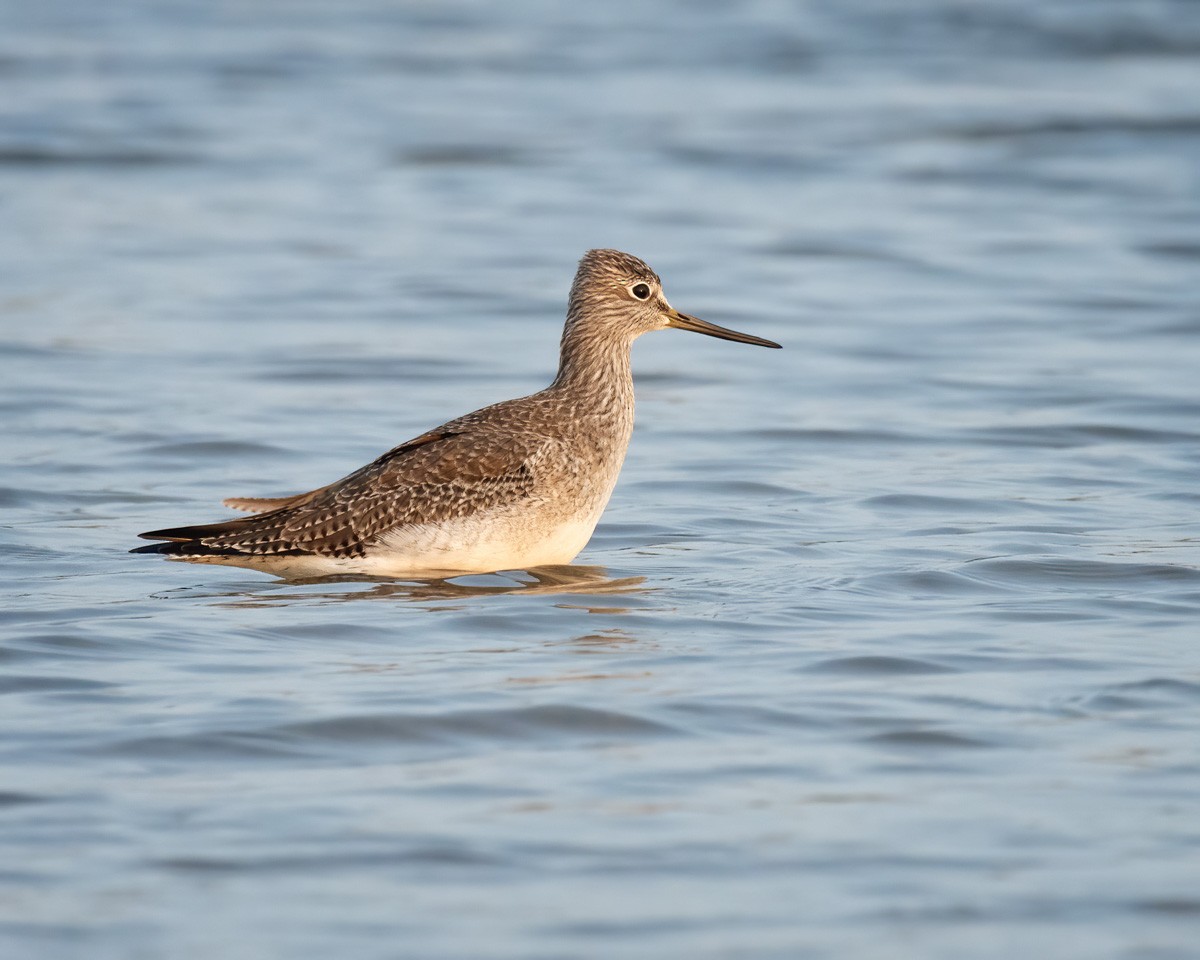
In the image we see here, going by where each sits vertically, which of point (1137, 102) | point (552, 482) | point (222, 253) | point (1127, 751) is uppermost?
point (1137, 102)

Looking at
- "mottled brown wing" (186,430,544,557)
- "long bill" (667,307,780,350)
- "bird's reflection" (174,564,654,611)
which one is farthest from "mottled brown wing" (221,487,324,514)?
"long bill" (667,307,780,350)

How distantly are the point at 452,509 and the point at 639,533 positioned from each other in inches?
62.4

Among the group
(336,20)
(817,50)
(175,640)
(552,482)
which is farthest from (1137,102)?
(175,640)

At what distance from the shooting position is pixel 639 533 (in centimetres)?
1027

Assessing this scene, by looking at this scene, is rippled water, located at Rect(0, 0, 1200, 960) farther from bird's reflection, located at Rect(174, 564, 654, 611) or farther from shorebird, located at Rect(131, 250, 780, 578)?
shorebird, located at Rect(131, 250, 780, 578)

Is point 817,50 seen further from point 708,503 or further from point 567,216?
point 708,503

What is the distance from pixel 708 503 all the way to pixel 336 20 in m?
22.1

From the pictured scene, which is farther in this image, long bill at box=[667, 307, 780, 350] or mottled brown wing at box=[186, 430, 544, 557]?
long bill at box=[667, 307, 780, 350]

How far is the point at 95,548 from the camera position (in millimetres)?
9727

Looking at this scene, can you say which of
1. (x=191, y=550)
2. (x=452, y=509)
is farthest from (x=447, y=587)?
(x=191, y=550)

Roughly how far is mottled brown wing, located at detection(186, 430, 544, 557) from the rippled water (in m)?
0.26

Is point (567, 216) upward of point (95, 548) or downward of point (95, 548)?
upward

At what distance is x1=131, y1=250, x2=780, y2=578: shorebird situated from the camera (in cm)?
891

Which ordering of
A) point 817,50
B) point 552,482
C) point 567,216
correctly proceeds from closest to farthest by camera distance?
point 552,482
point 567,216
point 817,50
